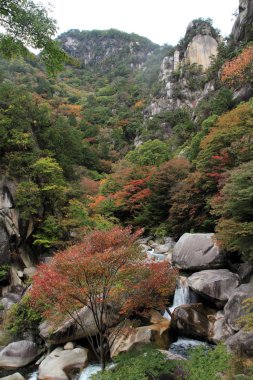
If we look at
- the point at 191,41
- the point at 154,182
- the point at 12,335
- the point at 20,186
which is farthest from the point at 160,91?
the point at 12,335

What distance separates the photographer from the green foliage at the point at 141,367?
752cm

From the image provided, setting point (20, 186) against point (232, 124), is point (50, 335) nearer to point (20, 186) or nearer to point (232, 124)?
point (20, 186)

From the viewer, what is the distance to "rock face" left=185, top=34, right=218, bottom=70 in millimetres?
54938

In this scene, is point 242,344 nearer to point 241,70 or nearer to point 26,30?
point 26,30

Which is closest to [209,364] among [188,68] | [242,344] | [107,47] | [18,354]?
[242,344]

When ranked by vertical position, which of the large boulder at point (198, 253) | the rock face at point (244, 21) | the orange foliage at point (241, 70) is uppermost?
the rock face at point (244, 21)

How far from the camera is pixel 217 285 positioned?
12.1m

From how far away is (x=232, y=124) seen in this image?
790 inches

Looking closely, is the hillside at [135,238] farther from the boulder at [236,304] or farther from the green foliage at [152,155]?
the green foliage at [152,155]

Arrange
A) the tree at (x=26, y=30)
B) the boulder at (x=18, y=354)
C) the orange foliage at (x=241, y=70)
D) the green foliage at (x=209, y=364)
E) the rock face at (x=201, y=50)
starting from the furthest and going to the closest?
1. the rock face at (x=201, y=50)
2. the orange foliage at (x=241, y=70)
3. the boulder at (x=18, y=354)
4. the green foliage at (x=209, y=364)
5. the tree at (x=26, y=30)

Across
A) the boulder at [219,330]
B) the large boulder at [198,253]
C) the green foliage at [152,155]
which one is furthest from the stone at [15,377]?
the green foliage at [152,155]

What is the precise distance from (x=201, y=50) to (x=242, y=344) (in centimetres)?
5622

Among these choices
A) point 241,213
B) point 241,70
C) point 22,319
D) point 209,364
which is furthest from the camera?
point 241,70

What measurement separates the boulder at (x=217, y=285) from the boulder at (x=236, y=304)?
0.97 m
